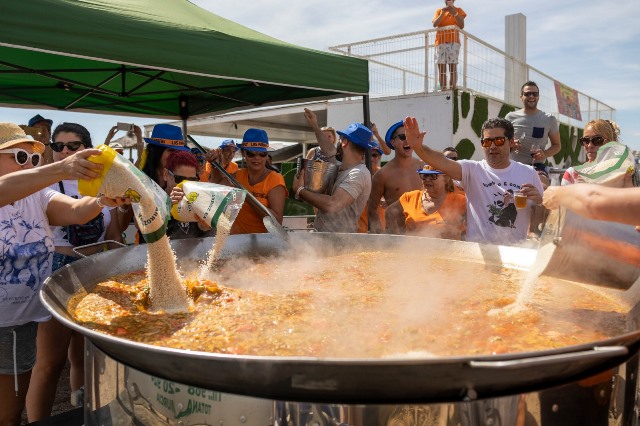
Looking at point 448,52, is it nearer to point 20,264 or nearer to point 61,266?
Answer: point 61,266

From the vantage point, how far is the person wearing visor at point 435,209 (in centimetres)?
398

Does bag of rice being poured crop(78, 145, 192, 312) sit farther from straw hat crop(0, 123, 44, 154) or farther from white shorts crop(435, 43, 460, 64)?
white shorts crop(435, 43, 460, 64)

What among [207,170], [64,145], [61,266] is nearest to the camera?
[61,266]

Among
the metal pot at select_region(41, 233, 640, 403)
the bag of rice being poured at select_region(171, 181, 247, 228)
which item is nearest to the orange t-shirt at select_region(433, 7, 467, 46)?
the bag of rice being poured at select_region(171, 181, 247, 228)

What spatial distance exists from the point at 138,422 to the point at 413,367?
97 cm

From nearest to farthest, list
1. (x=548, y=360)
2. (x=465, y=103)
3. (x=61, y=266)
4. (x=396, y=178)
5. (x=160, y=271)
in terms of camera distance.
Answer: (x=548, y=360) < (x=160, y=271) < (x=61, y=266) < (x=396, y=178) < (x=465, y=103)

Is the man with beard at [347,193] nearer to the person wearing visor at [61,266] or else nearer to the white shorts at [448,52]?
the person wearing visor at [61,266]

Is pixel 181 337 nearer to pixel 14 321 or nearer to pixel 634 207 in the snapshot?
pixel 14 321

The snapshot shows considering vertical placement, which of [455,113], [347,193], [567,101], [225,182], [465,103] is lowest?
[347,193]

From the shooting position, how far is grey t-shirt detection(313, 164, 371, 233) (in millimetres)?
4070

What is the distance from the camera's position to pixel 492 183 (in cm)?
368

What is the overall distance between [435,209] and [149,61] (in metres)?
2.53

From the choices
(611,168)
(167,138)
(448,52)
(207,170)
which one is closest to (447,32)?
(448,52)

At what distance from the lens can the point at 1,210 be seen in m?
2.39
